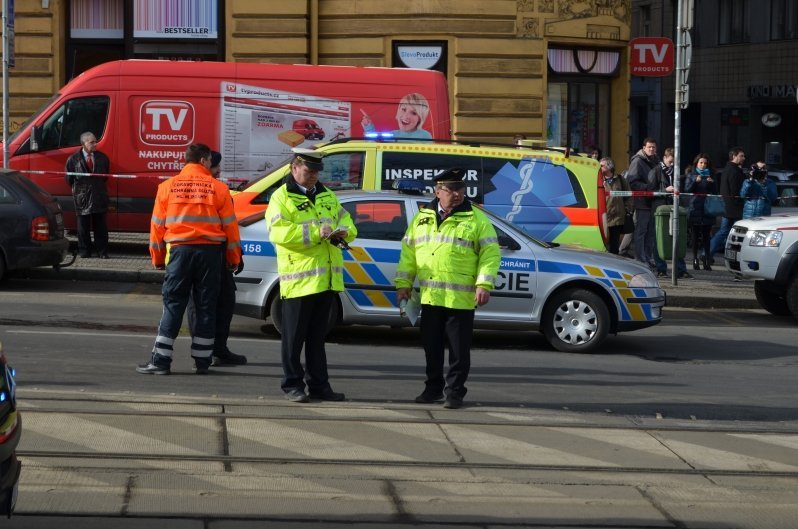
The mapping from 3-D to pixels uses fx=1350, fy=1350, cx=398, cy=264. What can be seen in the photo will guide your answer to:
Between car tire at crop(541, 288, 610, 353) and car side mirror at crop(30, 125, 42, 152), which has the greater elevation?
car side mirror at crop(30, 125, 42, 152)

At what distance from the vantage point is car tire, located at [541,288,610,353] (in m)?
12.4

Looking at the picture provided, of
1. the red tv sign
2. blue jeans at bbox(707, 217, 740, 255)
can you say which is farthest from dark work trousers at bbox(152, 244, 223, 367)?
blue jeans at bbox(707, 217, 740, 255)

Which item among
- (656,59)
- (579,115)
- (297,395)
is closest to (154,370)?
(297,395)

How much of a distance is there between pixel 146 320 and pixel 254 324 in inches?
42.4

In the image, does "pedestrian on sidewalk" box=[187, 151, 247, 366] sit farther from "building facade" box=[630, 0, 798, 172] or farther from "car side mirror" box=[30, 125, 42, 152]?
"building facade" box=[630, 0, 798, 172]

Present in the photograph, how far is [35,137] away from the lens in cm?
1862

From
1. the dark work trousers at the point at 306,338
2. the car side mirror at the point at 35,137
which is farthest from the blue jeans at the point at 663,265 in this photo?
the dark work trousers at the point at 306,338

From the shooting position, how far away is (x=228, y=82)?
60.0 feet

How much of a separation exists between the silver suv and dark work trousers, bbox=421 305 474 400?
24.1ft

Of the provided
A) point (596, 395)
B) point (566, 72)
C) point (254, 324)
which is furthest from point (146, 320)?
point (566, 72)

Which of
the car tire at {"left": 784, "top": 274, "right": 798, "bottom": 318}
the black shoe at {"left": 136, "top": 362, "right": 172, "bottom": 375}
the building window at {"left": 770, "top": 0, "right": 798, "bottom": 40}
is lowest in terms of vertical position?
the black shoe at {"left": 136, "top": 362, "right": 172, "bottom": 375}

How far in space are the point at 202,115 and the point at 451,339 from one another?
32.5 feet

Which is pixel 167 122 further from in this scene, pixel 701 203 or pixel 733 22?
pixel 733 22

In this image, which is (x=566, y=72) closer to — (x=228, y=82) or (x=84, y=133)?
(x=228, y=82)
